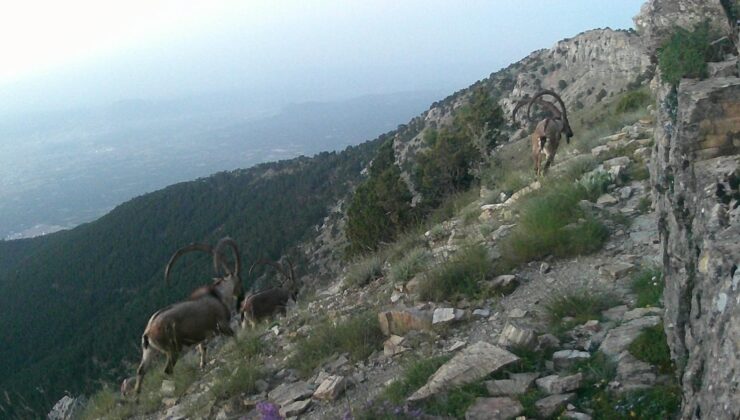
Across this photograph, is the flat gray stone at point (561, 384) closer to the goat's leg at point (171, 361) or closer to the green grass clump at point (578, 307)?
the green grass clump at point (578, 307)

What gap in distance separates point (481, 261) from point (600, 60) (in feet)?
197

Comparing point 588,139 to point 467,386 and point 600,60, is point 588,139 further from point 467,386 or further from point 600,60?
point 600,60

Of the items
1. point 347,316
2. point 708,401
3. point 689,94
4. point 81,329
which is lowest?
point 81,329

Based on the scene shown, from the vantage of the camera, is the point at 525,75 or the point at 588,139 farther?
the point at 525,75

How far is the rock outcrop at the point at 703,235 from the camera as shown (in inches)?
113

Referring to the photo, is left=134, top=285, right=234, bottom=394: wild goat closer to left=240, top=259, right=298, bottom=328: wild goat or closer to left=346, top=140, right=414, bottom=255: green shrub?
left=240, top=259, right=298, bottom=328: wild goat

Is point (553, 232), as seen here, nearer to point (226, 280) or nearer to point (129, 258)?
point (226, 280)

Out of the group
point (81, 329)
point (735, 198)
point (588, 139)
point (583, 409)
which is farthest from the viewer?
point (81, 329)

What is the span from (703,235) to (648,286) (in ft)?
10.4

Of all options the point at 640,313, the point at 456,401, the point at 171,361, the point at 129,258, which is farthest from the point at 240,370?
the point at 129,258

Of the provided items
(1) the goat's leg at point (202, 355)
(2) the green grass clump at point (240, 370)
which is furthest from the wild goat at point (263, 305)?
(2) the green grass clump at point (240, 370)

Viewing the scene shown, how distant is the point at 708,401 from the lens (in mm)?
3002

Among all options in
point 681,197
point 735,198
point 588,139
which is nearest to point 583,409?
point 681,197

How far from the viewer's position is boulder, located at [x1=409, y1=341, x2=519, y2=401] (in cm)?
553
